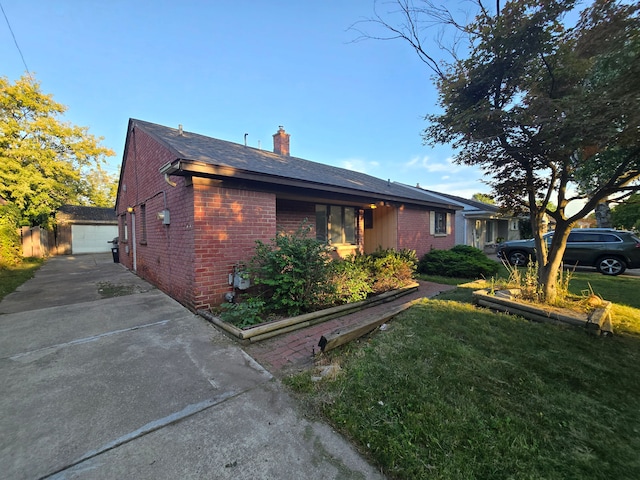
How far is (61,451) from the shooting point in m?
1.91

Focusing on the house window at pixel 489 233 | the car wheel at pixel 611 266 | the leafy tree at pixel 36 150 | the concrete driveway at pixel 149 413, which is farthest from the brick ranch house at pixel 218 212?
the leafy tree at pixel 36 150

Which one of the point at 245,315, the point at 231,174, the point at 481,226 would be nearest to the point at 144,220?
the point at 231,174

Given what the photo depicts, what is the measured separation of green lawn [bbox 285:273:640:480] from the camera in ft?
5.86

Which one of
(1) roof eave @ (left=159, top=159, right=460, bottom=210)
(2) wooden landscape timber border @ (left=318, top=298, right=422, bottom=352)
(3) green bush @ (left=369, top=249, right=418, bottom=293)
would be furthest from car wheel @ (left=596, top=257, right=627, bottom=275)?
(2) wooden landscape timber border @ (left=318, top=298, right=422, bottom=352)

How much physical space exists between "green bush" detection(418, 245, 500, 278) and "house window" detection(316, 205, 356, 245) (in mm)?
3368

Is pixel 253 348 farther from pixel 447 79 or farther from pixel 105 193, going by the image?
pixel 105 193

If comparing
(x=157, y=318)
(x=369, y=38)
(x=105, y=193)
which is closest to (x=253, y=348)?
(x=157, y=318)

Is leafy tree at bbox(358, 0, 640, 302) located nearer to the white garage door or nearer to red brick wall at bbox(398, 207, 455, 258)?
red brick wall at bbox(398, 207, 455, 258)

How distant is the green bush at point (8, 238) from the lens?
473 inches

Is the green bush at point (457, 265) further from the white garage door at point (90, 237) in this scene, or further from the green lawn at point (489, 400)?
the white garage door at point (90, 237)

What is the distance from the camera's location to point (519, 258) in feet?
37.4

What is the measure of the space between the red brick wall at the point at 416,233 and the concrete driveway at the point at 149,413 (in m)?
7.66

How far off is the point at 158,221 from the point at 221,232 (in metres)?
3.10

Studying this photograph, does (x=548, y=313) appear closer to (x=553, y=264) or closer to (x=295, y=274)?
(x=553, y=264)
